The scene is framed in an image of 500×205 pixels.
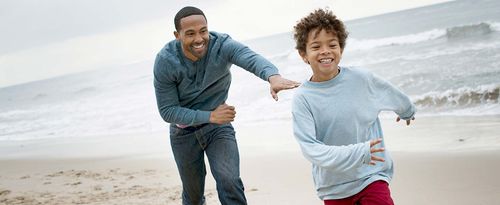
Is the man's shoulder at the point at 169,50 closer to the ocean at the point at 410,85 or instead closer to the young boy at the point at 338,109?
the young boy at the point at 338,109

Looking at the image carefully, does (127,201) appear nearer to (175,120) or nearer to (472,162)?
(175,120)

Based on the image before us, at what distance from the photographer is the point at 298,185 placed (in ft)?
20.6

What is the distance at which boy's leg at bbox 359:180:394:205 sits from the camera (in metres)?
2.74

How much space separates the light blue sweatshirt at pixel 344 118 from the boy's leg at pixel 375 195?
1.0 inches

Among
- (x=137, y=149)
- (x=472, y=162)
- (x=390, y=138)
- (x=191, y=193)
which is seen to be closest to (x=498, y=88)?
(x=390, y=138)

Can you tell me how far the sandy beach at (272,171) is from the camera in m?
5.61

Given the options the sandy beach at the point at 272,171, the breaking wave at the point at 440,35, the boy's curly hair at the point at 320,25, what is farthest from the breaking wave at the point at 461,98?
the breaking wave at the point at 440,35

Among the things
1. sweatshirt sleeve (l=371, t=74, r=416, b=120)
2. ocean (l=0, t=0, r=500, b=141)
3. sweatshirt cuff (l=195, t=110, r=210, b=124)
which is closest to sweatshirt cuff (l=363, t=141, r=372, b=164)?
sweatshirt sleeve (l=371, t=74, r=416, b=120)

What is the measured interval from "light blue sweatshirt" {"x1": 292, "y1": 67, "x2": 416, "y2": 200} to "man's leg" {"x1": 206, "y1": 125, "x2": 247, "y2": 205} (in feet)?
2.89

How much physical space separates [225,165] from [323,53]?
125 cm

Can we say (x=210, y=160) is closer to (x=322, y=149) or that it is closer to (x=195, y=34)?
(x=195, y=34)

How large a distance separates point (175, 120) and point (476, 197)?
2834mm

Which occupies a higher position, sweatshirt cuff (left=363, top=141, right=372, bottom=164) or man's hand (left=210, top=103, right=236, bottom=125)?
man's hand (left=210, top=103, right=236, bottom=125)

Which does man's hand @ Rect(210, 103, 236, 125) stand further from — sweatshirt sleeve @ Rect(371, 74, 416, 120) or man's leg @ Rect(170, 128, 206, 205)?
sweatshirt sleeve @ Rect(371, 74, 416, 120)
